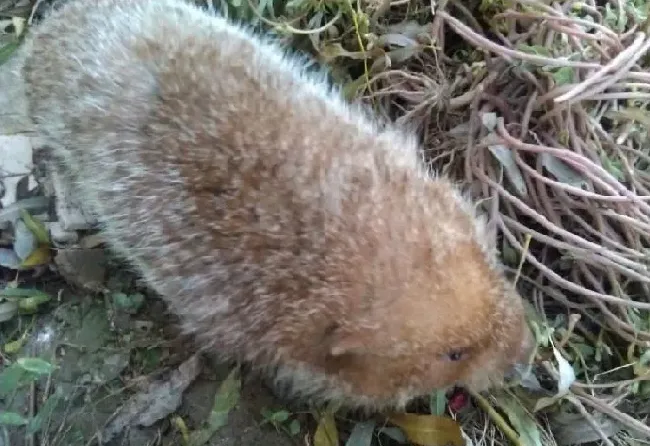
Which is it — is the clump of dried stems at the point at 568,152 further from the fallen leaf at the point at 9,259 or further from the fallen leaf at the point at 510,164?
the fallen leaf at the point at 9,259

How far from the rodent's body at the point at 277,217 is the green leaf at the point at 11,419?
425 millimetres

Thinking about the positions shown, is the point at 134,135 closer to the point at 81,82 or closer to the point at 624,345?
the point at 81,82

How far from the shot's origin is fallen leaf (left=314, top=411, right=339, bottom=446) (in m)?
2.01

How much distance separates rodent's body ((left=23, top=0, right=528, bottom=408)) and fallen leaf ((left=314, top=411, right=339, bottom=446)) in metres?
0.08

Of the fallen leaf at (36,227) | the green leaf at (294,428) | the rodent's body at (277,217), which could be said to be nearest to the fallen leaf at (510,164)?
the rodent's body at (277,217)

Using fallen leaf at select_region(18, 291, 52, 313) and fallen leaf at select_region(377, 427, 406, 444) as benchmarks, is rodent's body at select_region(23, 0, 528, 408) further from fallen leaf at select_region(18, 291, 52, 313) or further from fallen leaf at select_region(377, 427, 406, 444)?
fallen leaf at select_region(18, 291, 52, 313)

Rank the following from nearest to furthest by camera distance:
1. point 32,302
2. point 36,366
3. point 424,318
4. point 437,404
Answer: point 424,318 < point 36,366 < point 437,404 < point 32,302

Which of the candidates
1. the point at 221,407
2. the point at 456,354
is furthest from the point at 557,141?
the point at 221,407

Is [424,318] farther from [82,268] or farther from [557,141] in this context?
[82,268]

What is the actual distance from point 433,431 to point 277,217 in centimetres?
65

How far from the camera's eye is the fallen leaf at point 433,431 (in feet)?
6.62

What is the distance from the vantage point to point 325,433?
Answer: 2020mm

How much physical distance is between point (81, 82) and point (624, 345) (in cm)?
151

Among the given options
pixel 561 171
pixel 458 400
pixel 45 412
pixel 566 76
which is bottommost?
pixel 45 412
